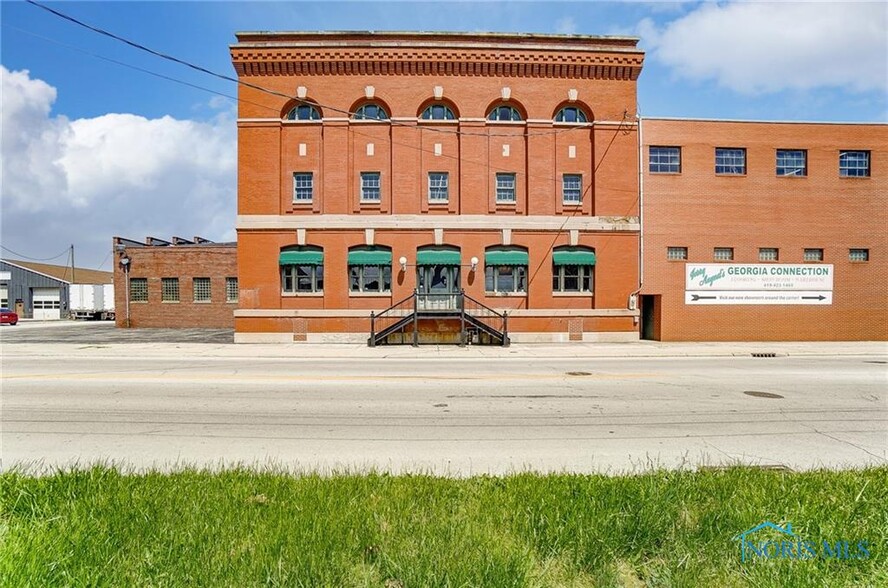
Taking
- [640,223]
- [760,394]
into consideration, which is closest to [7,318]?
[640,223]

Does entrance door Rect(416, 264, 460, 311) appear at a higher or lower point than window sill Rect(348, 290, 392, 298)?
higher

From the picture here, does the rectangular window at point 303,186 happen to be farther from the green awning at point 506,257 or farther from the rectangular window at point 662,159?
the rectangular window at point 662,159

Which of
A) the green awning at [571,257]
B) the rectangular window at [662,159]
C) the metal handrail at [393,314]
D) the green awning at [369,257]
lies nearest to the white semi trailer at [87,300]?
the green awning at [369,257]

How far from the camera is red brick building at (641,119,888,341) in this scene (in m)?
21.8

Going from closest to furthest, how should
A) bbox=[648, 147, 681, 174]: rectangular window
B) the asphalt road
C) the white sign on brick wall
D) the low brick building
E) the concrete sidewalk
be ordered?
1. the asphalt road
2. the concrete sidewalk
3. the white sign on brick wall
4. bbox=[648, 147, 681, 174]: rectangular window
5. the low brick building

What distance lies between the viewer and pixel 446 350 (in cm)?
1836

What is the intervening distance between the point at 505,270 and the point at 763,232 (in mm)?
13550

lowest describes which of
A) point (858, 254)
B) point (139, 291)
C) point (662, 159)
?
point (139, 291)

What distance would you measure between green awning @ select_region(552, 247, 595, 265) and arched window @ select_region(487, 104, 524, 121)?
300 inches

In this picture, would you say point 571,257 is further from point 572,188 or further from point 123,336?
point 123,336

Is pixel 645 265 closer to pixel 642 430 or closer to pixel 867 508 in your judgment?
pixel 642 430

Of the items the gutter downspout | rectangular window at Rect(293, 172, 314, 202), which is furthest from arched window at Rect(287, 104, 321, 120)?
the gutter downspout

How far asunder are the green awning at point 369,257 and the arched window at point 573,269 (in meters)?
8.78

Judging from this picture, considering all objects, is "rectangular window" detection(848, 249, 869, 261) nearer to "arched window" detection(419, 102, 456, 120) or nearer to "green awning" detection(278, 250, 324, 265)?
"arched window" detection(419, 102, 456, 120)
